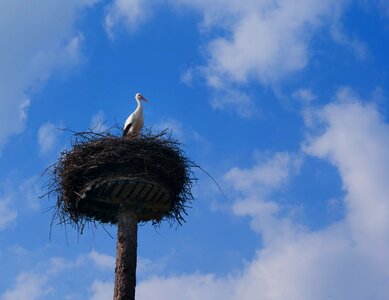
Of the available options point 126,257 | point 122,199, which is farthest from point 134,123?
point 126,257

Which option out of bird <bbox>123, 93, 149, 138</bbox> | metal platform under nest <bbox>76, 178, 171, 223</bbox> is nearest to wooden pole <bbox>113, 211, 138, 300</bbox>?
metal platform under nest <bbox>76, 178, 171, 223</bbox>

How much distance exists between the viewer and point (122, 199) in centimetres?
1088

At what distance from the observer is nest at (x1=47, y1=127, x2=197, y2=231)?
1073 cm

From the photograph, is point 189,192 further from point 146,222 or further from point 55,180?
point 55,180

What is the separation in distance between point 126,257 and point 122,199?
101cm

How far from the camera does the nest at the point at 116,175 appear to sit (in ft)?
35.2

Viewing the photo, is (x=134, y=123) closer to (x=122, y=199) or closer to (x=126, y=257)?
(x=122, y=199)

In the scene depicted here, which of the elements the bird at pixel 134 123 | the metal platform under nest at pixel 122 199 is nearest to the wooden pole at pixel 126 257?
the metal platform under nest at pixel 122 199

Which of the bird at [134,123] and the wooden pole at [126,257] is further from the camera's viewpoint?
the bird at [134,123]

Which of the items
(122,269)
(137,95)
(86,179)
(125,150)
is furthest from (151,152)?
(137,95)

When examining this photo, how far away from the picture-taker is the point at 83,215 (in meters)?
11.4

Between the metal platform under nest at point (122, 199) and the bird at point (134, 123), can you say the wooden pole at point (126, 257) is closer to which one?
the metal platform under nest at point (122, 199)

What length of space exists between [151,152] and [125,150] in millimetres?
422

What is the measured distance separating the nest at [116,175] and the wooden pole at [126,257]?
0.88 ft
